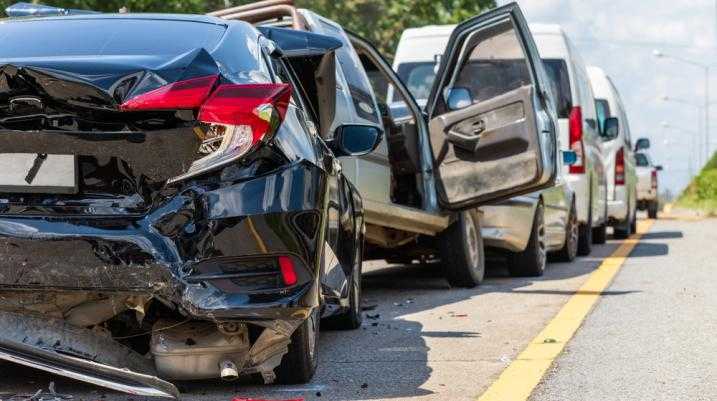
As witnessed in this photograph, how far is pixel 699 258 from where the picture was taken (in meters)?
14.9

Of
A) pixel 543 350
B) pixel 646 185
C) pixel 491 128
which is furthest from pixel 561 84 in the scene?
pixel 646 185

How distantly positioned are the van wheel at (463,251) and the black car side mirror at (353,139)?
3.79m

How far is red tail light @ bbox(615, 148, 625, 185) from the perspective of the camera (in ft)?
66.5

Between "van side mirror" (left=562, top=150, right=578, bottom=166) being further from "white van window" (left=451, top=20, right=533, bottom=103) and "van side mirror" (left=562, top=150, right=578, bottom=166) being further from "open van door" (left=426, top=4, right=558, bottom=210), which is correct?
"open van door" (left=426, top=4, right=558, bottom=210)

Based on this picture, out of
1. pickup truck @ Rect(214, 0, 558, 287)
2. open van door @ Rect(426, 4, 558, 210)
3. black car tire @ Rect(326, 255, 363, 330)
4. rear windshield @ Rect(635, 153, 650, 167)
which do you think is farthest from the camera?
rear windshield @ Rect(635, 153, 650, 167)

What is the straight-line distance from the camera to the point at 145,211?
5.02 m

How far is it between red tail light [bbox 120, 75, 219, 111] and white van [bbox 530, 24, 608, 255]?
10458 millimetres

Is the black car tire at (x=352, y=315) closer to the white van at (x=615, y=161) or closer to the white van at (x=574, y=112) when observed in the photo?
the white van at (x=574, y=112)

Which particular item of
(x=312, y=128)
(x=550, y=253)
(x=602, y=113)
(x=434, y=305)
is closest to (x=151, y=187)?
(x=312, y=128)

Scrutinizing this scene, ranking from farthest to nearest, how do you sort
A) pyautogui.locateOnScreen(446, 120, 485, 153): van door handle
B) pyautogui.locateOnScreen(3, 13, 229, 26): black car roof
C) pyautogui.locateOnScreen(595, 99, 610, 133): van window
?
pyautogui.locateOnScreen(595, 99, 610, 133): van window, pyautogui.locateOnScreen(446, 120, 485, 153): van door handle, pyautogui.locateOnScreen(3, 13, 229, 26): black car roof

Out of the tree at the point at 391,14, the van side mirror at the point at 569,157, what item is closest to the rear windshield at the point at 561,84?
the van side mirror at the point at 569,157

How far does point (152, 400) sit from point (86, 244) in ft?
2.66

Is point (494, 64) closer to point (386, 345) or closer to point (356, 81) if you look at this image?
point (356, 81)

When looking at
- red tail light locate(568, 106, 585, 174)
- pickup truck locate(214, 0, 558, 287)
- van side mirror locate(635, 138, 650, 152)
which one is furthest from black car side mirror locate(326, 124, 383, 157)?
van side mirror locate(635, 138, 650, 152)
